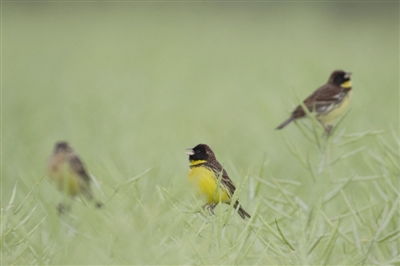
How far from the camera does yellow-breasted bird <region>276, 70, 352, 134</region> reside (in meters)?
3.54

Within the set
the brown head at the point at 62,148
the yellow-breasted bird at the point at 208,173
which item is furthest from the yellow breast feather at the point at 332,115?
the brown head at the point at 62,148

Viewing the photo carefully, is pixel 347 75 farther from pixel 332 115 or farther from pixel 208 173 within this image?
pixel 208 173

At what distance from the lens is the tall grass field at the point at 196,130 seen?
215 centimetres

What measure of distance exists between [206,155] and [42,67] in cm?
1406

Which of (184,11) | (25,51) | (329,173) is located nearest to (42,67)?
(25,51)

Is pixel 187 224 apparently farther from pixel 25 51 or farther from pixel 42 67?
pixel 25 51

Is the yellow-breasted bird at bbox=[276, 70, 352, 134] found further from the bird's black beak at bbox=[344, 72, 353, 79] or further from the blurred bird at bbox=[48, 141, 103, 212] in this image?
the blurred bird at bbox=[48, 141, 103, 212]

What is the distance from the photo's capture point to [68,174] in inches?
89.4

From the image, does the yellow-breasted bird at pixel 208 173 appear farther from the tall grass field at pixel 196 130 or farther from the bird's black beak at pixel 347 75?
the bird's black beak at pixel 347 75

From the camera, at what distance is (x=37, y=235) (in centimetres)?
229

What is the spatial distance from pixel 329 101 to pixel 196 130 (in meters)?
5.23

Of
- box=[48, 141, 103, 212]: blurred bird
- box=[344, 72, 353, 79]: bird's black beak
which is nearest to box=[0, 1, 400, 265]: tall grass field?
box=[48, 141, 103, 212]: blurred bird

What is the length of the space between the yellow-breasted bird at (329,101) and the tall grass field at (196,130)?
8 centimetres

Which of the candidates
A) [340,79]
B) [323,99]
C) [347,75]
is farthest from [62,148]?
[340,79]
